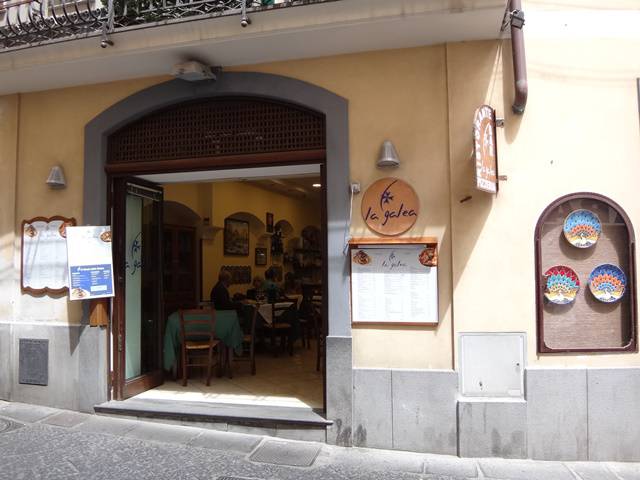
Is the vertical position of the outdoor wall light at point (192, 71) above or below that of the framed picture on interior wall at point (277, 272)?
above

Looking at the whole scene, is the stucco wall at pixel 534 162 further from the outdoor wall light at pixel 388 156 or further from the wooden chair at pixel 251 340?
the wooden chair at pixel 251 340

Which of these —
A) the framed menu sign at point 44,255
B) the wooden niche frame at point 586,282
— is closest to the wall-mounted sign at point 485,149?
the wooden niche frame at point 586,282

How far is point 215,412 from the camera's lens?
5.32 meters

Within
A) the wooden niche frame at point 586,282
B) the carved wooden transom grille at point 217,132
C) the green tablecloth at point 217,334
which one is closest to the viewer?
the wooden niche frame at point 586,282

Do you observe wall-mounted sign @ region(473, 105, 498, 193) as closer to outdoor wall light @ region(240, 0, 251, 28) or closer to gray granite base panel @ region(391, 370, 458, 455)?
gray granite base panel @ region(391, 370, 458, 455)

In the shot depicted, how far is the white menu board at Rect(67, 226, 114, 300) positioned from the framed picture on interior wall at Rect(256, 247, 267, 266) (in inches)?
286

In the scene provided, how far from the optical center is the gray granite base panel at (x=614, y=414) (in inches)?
180

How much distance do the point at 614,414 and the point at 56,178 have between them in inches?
254

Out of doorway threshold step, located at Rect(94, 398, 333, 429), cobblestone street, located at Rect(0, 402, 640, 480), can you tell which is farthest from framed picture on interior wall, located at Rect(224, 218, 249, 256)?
cobblestone street, located at Rect(0, 402, 640, 480)

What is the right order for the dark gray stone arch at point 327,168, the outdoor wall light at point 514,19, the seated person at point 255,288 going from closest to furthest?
the outdoor wall light at point 514,19
the dark gray stone arch at point 327,168
the seated person at point 255,288

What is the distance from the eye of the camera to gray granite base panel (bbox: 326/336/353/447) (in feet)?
16.0

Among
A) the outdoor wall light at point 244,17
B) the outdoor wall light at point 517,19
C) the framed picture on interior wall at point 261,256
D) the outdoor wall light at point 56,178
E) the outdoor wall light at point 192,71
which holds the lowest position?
the framed picture on interior wall at point 261,256

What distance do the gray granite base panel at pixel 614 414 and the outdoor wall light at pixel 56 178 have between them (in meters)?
6.07

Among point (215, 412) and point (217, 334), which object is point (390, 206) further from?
point (217, 334)
